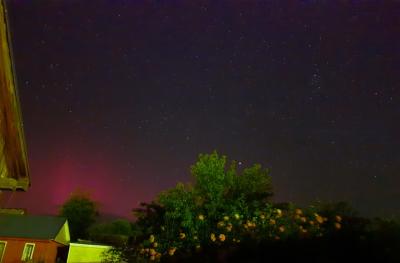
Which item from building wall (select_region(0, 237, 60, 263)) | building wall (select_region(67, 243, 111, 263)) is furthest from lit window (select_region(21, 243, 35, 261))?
building wall (select_region(67, 243, 111, 263))

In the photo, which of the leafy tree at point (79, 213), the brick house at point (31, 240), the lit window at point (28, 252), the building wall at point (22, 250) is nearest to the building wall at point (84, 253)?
the brick house at point (31, 240)

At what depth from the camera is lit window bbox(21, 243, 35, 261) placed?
3472 cm

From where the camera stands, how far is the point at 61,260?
119ft

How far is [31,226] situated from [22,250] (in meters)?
3.32

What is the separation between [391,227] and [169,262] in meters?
5.06

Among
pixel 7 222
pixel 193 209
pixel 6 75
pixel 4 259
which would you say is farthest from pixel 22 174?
pixel 7 222

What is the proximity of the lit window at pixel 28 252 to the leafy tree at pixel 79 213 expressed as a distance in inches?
1502

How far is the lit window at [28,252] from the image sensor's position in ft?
114

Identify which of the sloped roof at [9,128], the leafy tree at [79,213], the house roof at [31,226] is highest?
Answer: the leafy tree at [79,213]

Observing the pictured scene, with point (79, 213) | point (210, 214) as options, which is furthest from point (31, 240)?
point (79, 213)

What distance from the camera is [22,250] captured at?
3478 centimetres

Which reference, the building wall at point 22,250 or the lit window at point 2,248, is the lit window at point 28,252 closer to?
the building wall at point 22,250

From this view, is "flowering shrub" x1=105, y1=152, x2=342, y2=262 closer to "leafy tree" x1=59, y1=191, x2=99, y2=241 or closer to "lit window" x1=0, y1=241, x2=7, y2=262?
"lit window" x1=0, y1=241, x2=7, y2=262

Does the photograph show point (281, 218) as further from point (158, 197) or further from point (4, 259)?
point (4, 259)
